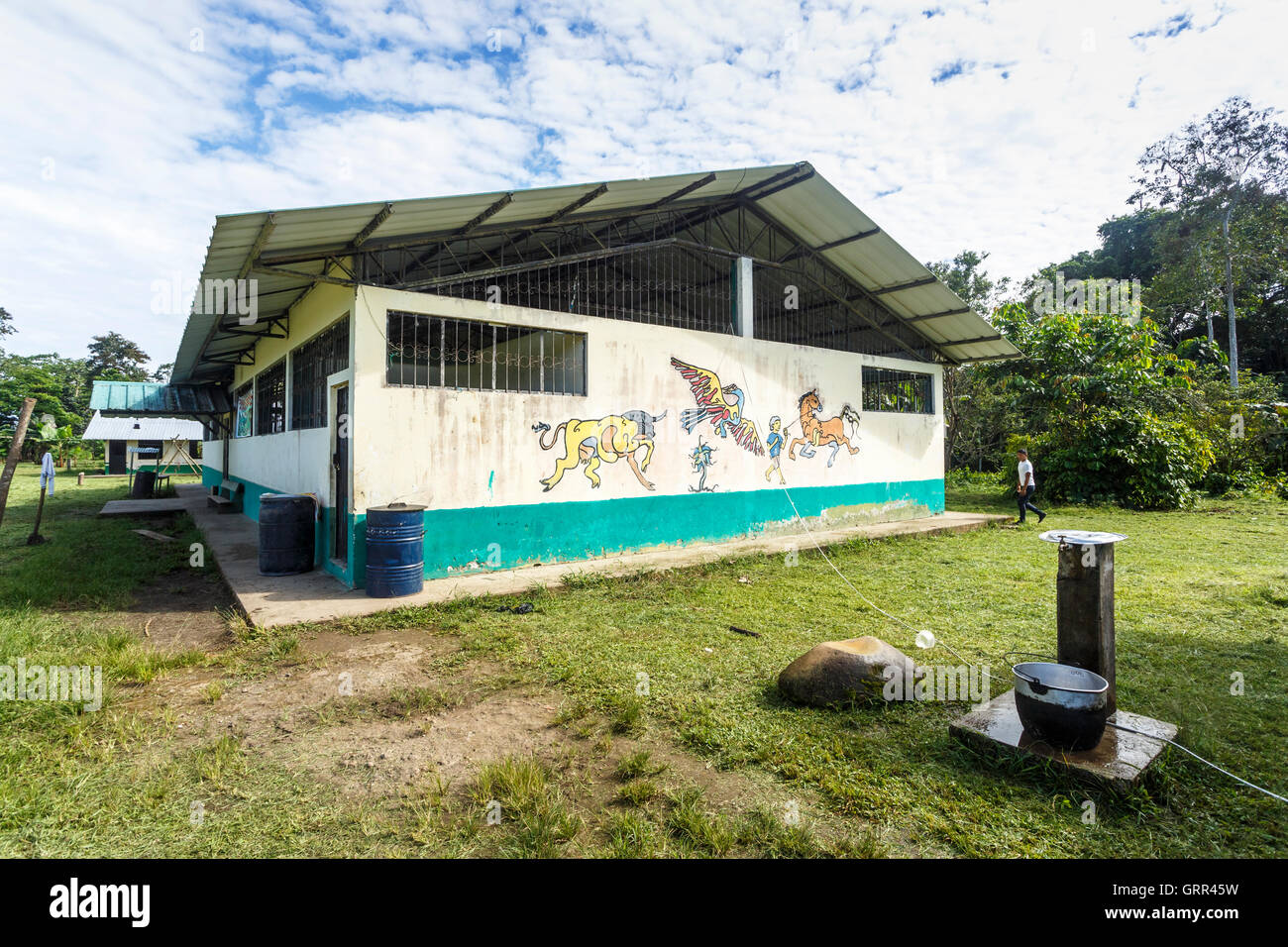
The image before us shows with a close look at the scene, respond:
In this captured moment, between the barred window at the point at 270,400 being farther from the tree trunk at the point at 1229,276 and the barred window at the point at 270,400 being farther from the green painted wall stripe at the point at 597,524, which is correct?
the tree trunk at the point at 1229,276

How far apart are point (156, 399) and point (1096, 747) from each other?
2140cm

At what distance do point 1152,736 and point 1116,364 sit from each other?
15.8 metres

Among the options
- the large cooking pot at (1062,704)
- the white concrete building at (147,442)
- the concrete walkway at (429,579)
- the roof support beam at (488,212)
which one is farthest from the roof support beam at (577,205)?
the white concrete building at (147,442)

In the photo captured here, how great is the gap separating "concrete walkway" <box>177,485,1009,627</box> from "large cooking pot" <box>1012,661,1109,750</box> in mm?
4885

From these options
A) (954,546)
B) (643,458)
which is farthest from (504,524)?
(954,546)

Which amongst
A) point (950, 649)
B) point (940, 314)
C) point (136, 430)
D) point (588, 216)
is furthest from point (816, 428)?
point (136, 430)

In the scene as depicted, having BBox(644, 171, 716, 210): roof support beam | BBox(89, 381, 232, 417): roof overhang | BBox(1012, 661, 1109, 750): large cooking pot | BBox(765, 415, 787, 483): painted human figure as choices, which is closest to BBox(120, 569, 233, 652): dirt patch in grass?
BBox(1012, 661, 1109, 750): large cooking pot

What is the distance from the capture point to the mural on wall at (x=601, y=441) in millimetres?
8086

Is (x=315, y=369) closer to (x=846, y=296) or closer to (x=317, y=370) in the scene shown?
(x=317, y=370)

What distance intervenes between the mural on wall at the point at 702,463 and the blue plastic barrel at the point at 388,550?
4.34 metres

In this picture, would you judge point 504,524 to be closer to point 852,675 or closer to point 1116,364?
point 852,675

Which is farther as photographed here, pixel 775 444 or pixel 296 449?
pixel 775 444

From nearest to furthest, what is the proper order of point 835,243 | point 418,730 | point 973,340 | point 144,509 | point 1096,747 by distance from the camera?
point 1096,747, point 418,730, point 835,243, point 973,340, point 144,509

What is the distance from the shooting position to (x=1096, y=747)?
324 centimetres
